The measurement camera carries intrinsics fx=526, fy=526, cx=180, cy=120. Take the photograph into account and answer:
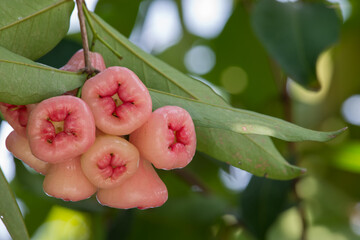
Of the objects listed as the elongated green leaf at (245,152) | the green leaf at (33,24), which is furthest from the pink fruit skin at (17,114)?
the elongated green leaf at (245,152)

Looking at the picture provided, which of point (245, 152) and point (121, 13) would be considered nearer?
point (245, 152)

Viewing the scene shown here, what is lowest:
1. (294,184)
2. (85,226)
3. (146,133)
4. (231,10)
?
(85,226)

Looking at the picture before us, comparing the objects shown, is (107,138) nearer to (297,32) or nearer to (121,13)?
(297,32)

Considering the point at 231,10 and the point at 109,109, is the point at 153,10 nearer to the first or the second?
Answer: the point at 231,10

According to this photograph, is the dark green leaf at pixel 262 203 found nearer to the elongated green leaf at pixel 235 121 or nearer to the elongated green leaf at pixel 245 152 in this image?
the elongated green leaf at pixel 245 152

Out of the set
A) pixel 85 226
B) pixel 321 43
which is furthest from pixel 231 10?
pixel 85 226

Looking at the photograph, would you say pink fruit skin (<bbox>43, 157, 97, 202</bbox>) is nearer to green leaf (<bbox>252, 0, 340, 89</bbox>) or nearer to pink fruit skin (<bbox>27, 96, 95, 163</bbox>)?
pink fruit skin (<bbox>27, 96, 95, 163</bbox>)

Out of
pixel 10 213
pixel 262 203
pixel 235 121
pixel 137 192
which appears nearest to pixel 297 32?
pixel 262 203
